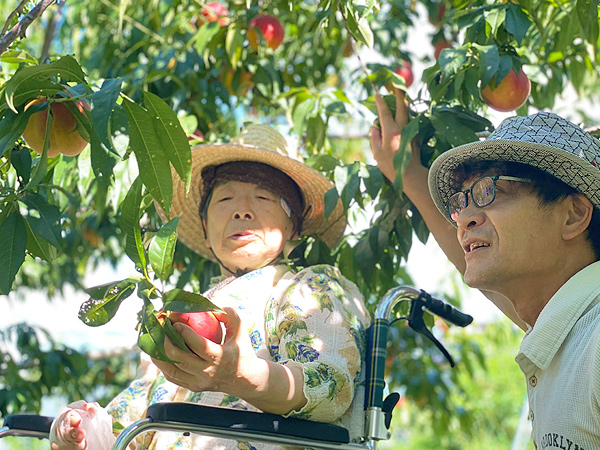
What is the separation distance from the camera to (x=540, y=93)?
3.32m

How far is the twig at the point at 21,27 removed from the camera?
159 centimetres

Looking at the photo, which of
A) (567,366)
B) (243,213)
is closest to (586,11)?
(567,366)

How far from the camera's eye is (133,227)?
150 centimetres

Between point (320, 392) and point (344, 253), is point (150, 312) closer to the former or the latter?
point (320, 392)

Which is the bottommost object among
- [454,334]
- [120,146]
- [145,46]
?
[120,146]

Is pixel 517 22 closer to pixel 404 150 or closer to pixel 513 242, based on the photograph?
pixel 404 150

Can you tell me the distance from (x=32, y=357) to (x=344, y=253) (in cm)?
178

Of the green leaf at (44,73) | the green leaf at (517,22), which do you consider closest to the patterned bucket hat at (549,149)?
the green leaf at (517,22)

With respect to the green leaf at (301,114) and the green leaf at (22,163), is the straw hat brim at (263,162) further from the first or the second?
the green leaf at (22,163)

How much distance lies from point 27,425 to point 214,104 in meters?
1.82

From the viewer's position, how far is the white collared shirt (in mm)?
1470

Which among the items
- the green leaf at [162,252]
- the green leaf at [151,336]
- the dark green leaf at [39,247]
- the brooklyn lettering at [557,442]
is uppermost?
the dark green leaf at [39,247]

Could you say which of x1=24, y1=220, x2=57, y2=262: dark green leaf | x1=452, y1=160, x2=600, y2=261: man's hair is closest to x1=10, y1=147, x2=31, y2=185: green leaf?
x1=24, y1=220, x2=57, y2=262: dark green leaf

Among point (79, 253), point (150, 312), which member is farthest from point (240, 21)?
point (150, 312)
